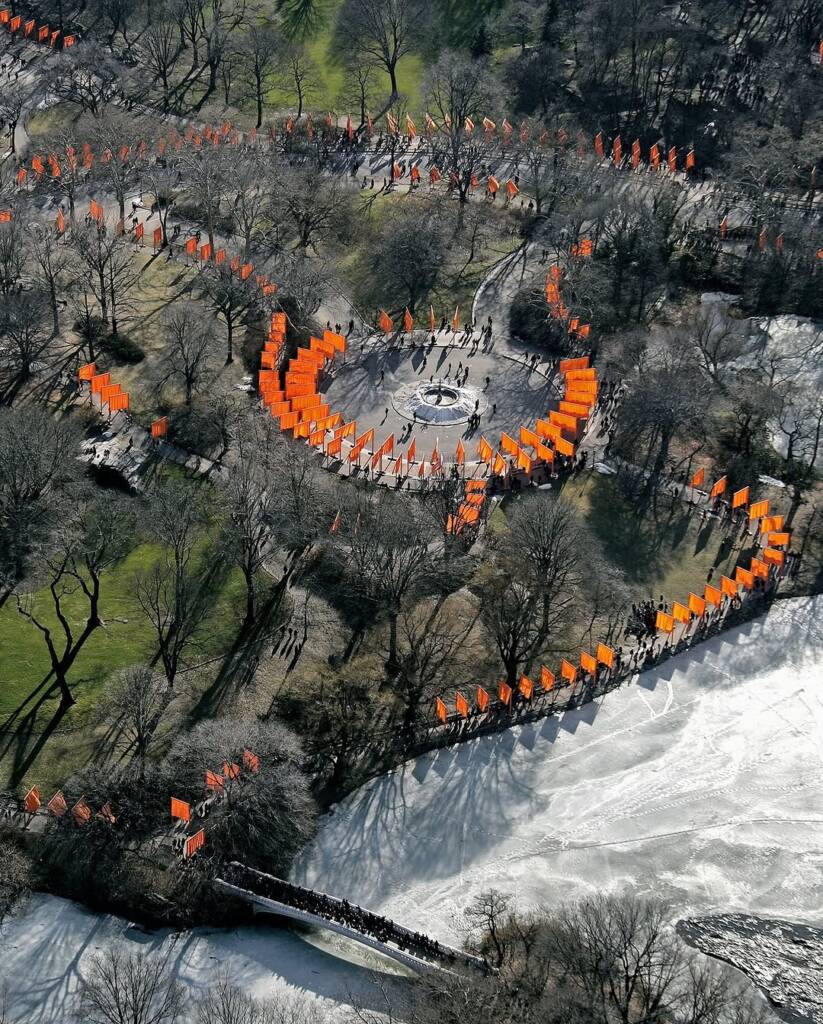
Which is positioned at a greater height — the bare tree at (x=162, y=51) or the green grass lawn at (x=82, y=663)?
the bare tree at (x=162, y=51)

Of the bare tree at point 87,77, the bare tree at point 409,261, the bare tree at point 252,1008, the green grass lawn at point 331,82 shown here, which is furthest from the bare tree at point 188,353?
the bare tree at point 252,1008

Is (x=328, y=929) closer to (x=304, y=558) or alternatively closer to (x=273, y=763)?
(x=273, y=763)

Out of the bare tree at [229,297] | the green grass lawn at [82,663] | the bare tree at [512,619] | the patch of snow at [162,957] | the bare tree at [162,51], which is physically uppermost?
the bare tree at [162,51]

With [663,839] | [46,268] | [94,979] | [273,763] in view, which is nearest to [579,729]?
[663,839]

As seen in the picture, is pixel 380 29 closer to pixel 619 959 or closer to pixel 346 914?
pixel 346 914

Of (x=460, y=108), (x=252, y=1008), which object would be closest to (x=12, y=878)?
(x=252, y=1008)

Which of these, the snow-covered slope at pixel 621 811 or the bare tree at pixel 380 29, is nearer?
the snow-covered slope at pixel 621 811

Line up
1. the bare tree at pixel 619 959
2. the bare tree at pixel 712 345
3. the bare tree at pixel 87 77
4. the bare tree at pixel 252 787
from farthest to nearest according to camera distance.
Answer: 1. the bare tree at pixel 87 77
2. the bare tree at pixel 712 345
3. the bare tree at pixel 252 787
4. the bare tree at pixel 619 959

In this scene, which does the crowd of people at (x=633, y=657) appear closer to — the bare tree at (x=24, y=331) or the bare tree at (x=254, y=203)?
the bare tree at (x=24, y=331)
